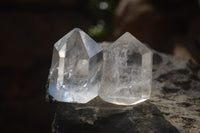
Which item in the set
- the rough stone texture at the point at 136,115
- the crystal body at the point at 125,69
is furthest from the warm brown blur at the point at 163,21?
the crystal body at the point at 125,69

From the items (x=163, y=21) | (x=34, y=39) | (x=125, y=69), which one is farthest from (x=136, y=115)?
(x=34, y=39)

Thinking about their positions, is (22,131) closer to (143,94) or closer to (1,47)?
(1,47)

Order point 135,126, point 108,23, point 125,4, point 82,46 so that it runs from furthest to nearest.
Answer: point 108,23
point 125,4
point 82,46
point 135,126

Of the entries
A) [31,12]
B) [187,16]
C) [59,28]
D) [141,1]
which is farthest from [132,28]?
[31,12]

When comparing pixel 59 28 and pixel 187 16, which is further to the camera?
pixel 59 28

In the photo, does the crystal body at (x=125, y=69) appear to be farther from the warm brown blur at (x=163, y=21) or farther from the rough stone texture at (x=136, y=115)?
the warm brown blur at (x=163, y=21)

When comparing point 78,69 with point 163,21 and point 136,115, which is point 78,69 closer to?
point 136,115
